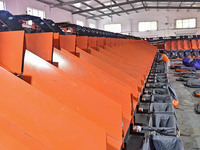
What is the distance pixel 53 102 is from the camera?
73cm

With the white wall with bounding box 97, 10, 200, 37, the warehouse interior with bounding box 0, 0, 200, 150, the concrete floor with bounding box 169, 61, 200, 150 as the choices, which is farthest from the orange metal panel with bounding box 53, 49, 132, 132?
the white wall with bounding box 97, 10, 200, 37

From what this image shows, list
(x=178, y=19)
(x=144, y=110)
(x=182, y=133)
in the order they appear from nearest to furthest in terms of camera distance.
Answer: (x=144, y=110), (x=182, y=133), (x=178, y=19)

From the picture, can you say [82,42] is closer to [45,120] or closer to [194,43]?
[45,120]

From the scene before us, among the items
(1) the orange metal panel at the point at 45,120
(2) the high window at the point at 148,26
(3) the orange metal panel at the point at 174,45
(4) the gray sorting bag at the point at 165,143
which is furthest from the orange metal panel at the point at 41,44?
(2) the high window at the point at 148,26

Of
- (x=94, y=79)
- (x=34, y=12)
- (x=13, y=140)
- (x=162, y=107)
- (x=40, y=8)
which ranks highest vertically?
(x=40, y=8)

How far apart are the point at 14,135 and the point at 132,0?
18502 mm

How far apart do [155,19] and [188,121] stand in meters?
20.7

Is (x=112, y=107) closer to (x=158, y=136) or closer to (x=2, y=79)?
(x=2, y=79)

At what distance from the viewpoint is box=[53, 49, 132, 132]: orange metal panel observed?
1161 mm

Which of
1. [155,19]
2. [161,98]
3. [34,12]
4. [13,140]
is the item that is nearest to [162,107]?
[161,98]

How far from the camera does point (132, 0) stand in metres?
17.3

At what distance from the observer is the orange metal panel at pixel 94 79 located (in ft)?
3.81

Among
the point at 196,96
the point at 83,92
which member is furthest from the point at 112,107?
the point at 196,96

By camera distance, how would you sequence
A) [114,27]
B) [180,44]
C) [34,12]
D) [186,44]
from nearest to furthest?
[34,12], [186,44], [180,44], [114,27]
